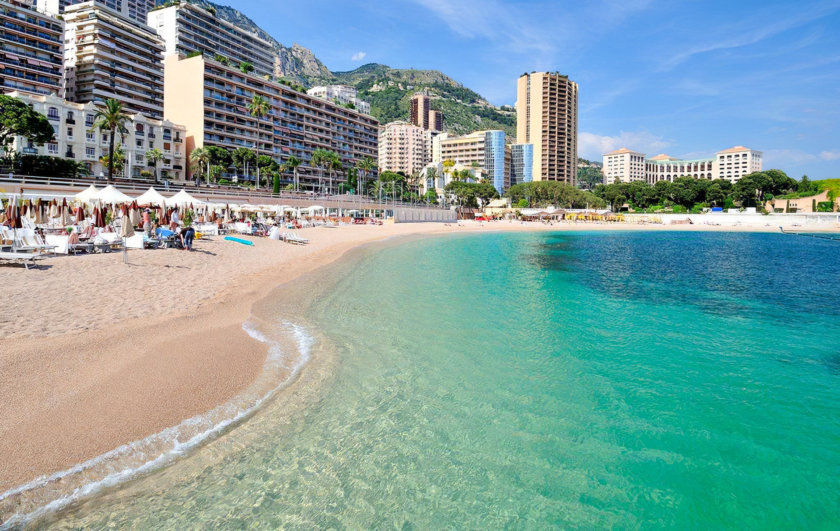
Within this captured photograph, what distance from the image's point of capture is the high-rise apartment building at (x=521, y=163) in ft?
583

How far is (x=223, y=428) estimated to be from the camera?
21.6 ft

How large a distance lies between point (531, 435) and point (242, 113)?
94275mm

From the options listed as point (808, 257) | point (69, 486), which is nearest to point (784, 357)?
point (69, 486)

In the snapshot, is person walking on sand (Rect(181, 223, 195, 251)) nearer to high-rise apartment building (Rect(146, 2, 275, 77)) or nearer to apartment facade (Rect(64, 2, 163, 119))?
apartment facade (Rect(64, 2, 163, 119))

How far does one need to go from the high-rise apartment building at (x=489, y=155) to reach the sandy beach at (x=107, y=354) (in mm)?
160429

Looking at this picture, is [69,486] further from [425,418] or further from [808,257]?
[808,257]

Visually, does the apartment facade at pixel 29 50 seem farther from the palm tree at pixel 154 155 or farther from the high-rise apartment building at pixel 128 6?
the high-rise apartment building at pixel 128 6

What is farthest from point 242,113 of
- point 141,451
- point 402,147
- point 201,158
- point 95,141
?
point 402,147

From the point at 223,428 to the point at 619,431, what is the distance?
5751 mm

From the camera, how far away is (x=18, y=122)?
1914 inches

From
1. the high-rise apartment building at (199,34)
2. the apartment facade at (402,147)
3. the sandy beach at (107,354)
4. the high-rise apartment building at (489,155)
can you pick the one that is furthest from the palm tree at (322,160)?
the apartment facade at (402,147)

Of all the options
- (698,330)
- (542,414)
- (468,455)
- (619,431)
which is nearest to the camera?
(468,455)

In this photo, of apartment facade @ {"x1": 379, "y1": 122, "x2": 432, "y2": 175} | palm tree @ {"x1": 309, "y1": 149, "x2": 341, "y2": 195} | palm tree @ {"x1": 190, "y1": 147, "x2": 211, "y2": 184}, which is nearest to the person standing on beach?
palm tree @ {"x1": 190, "y1": 147, "x2": 211, "y2": 184}

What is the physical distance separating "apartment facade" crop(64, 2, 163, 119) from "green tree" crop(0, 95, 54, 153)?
34.0 m
